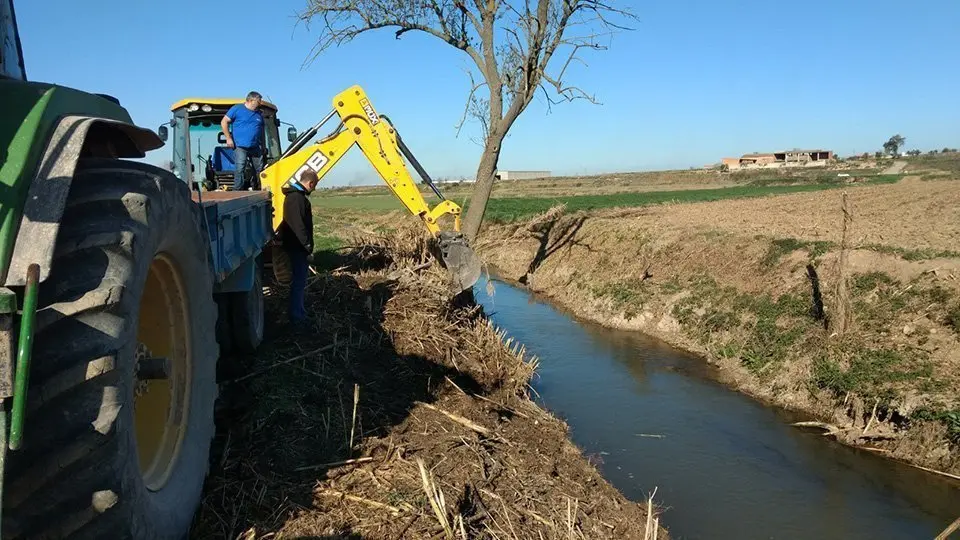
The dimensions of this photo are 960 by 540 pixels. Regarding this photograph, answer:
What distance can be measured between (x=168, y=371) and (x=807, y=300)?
10478 millimetres

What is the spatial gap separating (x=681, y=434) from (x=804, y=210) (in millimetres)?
16172

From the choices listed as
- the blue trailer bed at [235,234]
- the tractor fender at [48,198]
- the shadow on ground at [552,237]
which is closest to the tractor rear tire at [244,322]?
the blue trailer bed at [235,234]

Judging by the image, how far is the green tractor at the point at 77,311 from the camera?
2229mm

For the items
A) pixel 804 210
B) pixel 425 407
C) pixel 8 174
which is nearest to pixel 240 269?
pixel 425 407

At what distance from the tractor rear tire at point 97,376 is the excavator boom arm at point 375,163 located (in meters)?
5.44

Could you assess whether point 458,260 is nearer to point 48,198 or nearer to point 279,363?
point 279,363

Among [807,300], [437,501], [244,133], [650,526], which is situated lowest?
[650,526]

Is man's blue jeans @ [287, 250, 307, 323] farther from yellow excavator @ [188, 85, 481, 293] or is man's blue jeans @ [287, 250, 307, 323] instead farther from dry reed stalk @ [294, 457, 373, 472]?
dry reed stalk @ [294, 457, 373, 472]

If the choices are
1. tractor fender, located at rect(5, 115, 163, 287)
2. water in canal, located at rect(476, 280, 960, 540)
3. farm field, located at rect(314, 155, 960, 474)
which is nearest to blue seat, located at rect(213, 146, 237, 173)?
farm field, located at rect(314, 155, 960, 474)

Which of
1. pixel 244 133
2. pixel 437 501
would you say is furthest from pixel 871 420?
pixel 244 133

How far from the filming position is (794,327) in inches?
428

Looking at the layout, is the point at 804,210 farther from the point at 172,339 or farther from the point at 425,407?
the point at 172,339

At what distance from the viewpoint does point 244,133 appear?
27.6 feet

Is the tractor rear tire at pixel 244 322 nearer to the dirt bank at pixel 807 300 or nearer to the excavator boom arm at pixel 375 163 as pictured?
the excavator boom arm at pixel 375 163
